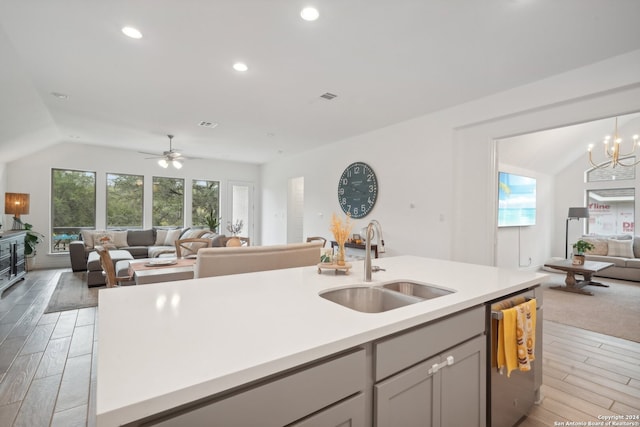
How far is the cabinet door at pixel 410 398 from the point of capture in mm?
1048

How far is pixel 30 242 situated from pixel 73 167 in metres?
1.78

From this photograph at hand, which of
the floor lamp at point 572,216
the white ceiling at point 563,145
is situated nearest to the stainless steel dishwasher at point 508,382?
the white ceiling at point 563,145

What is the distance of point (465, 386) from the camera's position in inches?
54.7

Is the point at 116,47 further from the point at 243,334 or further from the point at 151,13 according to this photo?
the point at 243,334

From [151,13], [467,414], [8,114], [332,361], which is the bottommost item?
[467,414]

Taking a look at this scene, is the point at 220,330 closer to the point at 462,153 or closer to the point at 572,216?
the point at 462,153

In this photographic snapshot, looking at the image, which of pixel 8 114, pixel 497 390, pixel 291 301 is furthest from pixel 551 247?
pixel 8 114

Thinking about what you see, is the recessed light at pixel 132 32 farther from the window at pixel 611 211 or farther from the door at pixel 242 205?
the window at pixel 611 211

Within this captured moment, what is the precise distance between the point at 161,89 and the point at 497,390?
4324mm

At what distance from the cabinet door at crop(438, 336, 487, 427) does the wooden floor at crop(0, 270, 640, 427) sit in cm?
69

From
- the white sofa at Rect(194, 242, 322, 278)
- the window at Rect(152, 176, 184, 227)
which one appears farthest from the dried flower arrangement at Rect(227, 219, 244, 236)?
the white sofa at Rect(194, 242, 322, 278)

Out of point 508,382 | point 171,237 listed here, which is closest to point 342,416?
point 508,382

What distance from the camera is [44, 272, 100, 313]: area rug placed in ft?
12.8

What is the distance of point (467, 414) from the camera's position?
1.42m
